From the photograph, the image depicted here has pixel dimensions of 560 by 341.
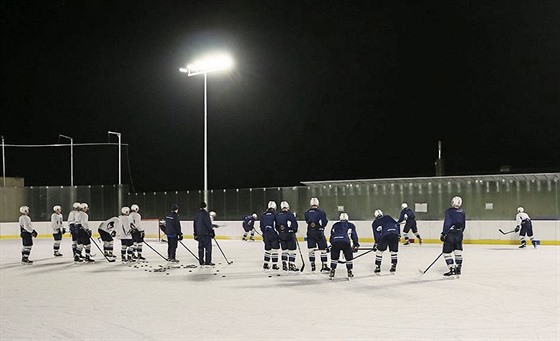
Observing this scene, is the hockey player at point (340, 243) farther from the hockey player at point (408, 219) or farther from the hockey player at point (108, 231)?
the hockey player at point (408, 219)

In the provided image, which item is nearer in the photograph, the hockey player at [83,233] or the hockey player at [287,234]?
the hockey player at [287,234]

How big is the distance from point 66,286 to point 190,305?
353cm

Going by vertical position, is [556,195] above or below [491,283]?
above

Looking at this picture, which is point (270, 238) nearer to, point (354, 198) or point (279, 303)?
point (279, 303)

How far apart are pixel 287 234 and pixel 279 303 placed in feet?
15.4

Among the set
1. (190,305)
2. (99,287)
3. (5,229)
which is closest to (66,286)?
(99,287)

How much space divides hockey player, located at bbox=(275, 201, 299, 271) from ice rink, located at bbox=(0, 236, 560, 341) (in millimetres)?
571

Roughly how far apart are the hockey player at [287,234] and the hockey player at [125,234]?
14.7ft

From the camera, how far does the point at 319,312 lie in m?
8.55

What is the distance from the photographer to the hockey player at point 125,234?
1664 centimetres

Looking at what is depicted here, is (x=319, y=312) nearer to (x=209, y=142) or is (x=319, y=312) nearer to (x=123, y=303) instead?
(x=123, y=303)

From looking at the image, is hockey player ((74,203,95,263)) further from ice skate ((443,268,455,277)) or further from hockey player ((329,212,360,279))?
ice skate ((443,268,455,277))

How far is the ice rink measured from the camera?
7.25m

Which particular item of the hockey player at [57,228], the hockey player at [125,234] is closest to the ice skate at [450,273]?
the hockey player at [125,234]
